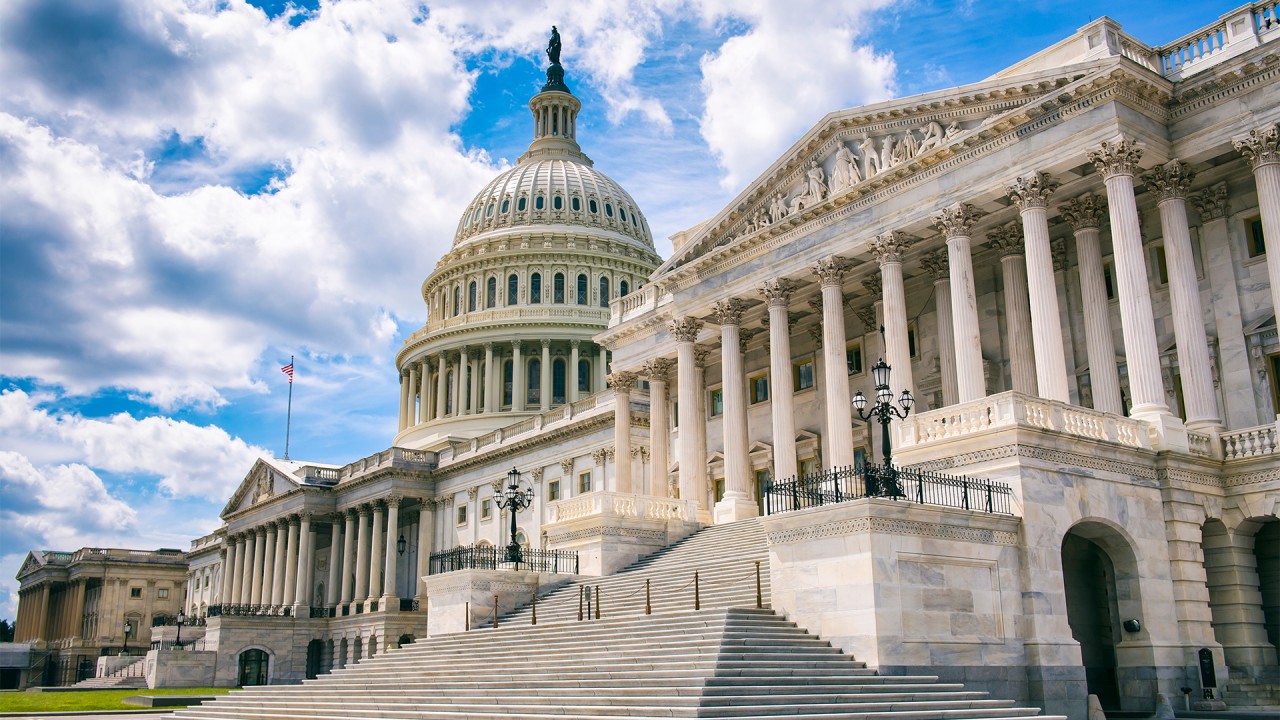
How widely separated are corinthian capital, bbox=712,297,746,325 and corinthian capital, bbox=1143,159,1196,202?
→ 16.2 metres

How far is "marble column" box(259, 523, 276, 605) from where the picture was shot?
96.6m

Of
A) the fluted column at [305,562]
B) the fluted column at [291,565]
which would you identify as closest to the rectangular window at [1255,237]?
the fluted column at [305,562]

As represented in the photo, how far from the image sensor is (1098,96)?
107 feet

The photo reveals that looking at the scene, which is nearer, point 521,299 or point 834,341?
point 834,341

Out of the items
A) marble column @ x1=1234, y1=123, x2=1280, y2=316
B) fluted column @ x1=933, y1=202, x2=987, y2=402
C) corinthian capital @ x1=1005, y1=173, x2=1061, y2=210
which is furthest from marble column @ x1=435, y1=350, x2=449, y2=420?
marble column @ x1=1234, y1=123, x2=1280, y2=316

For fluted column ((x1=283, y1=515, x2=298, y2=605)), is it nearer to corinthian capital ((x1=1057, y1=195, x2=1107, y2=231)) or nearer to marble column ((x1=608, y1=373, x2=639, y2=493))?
marble column ((x1=608, y1=373, x2=639, y2=493))

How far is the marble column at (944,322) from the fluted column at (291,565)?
66.8 meters

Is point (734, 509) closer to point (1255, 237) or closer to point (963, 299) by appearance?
point (963, 299)

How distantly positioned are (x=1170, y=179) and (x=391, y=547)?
63.2 metres

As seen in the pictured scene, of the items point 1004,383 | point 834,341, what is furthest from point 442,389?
point 1004,383

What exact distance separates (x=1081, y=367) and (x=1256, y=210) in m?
7.09

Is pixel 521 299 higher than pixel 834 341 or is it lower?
higher

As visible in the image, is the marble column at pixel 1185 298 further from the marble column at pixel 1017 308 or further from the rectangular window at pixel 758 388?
the rectangular window at pixel 758 388

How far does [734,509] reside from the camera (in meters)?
42.2
